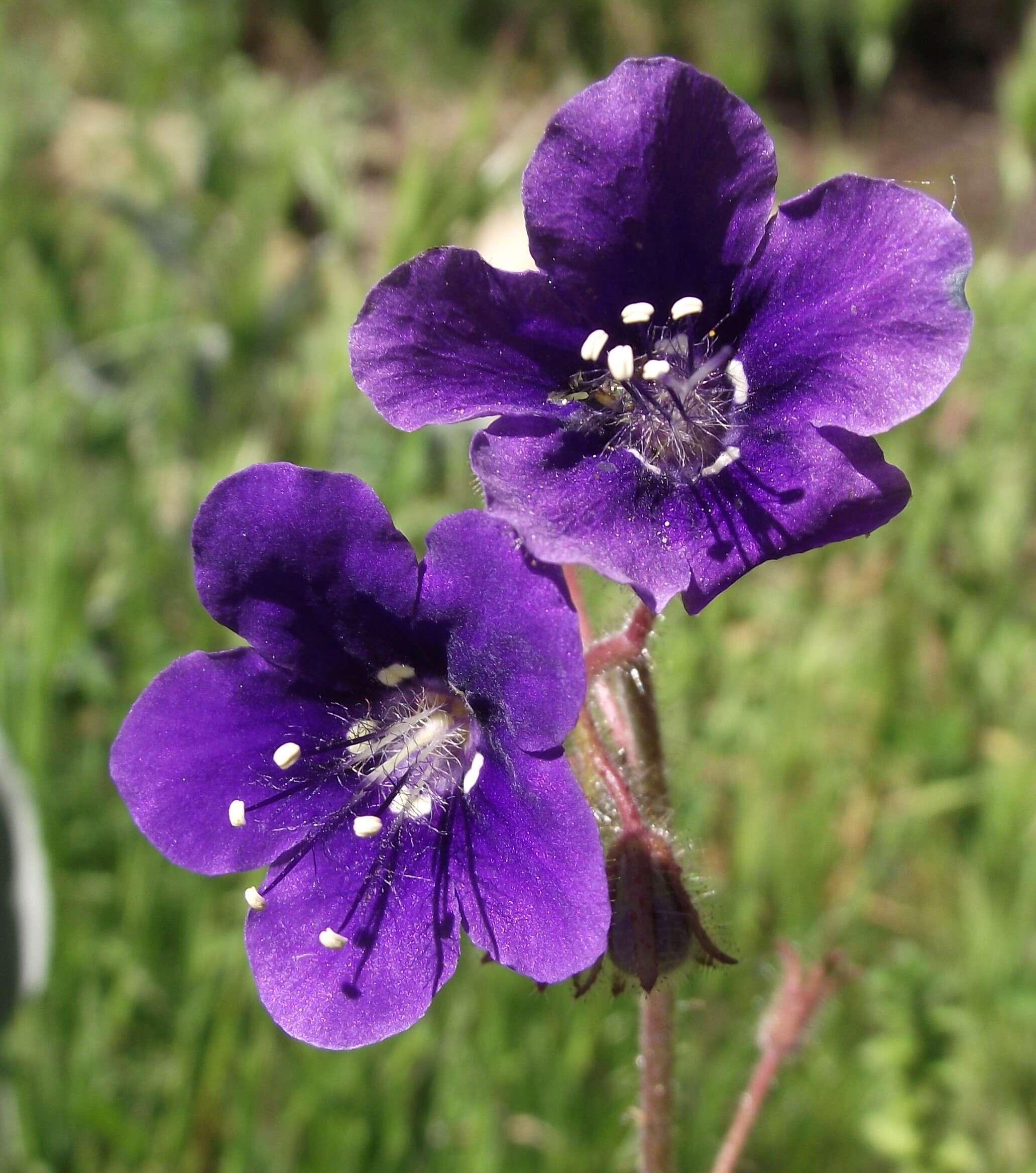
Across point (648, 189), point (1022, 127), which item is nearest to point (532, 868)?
point (648, 189)

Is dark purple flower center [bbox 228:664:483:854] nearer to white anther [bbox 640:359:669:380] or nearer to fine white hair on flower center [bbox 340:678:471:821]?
fine white hair on flower center [bbox 340:678:471:821]

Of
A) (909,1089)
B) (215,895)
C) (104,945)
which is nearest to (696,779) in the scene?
(909,1089)

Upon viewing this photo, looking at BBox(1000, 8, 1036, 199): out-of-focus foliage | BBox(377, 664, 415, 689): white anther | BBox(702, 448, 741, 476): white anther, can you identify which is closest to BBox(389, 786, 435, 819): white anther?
BBox(377, 664, 415, 689): white anther

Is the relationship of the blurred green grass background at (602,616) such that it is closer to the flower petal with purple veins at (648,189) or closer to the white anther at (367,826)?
the flower petal with purple veins at (648,189)

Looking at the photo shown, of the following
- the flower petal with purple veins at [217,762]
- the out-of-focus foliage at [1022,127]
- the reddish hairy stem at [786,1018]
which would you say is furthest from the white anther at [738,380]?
the out-of-focus foliage at [1022,127]

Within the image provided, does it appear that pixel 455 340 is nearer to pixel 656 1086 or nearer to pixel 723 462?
pixel 723 462

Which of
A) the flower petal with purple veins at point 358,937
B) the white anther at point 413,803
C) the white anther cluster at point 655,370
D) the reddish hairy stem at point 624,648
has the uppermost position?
the white anther cluster at point 655,370

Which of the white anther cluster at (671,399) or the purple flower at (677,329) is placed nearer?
the purple flower at (677,329)
